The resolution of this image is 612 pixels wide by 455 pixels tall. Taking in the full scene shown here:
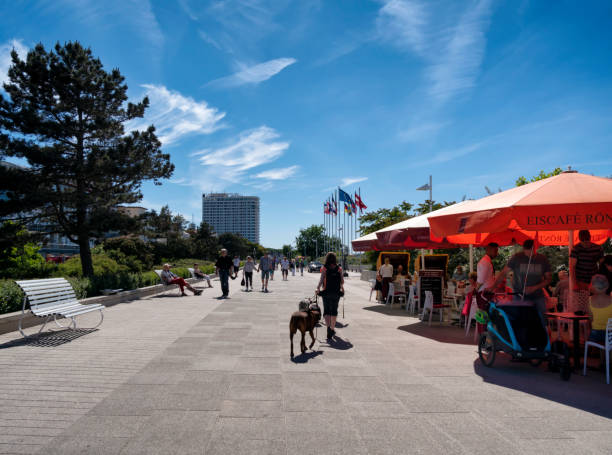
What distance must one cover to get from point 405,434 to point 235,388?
2.00 meters


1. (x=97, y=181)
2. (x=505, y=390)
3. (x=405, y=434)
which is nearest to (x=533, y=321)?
(x=505, y=390)

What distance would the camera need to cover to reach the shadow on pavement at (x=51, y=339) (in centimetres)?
659

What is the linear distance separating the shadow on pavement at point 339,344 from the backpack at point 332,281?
2.92 ft

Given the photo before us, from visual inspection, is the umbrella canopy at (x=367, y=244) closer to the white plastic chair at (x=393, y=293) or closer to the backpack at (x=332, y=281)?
the white plastic chair at (x=393, y=293)

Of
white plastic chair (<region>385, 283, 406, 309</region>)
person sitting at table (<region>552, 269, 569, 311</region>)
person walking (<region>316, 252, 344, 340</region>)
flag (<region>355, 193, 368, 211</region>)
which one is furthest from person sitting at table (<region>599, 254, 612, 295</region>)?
flag (<region>355, 193, 368, 211</region>)

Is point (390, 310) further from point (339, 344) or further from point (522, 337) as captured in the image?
point (522, 337)

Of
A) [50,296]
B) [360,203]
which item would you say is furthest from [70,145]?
[360,203]

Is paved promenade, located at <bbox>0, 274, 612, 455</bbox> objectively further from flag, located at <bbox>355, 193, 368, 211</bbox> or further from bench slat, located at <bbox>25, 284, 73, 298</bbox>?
flag, located at <bbox>355, 193, 368, 211</bbox>

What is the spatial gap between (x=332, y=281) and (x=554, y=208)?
389cm

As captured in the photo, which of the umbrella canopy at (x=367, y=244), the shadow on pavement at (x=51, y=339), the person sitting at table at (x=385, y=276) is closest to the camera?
the shadow on pavement at (x=51, y=339)

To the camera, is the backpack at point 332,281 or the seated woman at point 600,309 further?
the backpack at point 332,281

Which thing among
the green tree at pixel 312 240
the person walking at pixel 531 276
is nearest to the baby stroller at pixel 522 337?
the person walking at pixel 531 276

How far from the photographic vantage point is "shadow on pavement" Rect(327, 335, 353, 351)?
268 inches

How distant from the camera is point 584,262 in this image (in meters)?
6.21
